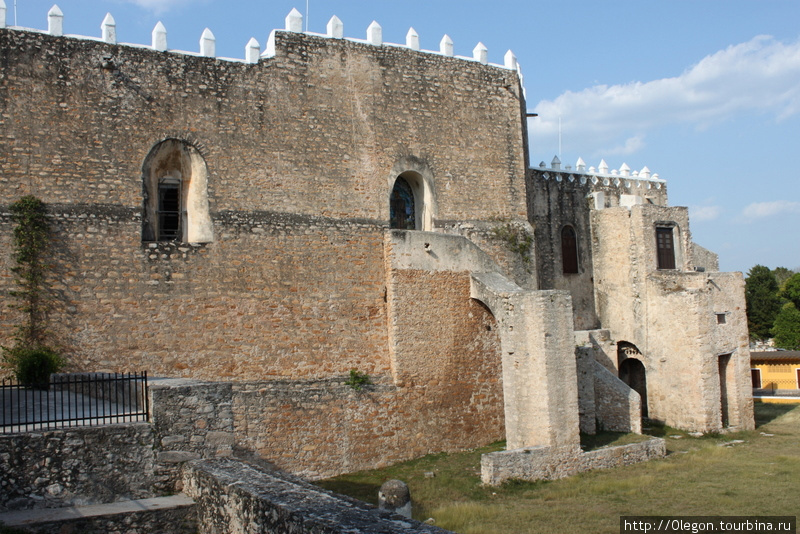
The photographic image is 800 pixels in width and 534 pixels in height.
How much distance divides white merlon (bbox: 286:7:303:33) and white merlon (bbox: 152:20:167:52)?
272 cm

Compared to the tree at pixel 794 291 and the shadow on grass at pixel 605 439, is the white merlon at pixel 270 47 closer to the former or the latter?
the shadow on grass at pixel 605 439

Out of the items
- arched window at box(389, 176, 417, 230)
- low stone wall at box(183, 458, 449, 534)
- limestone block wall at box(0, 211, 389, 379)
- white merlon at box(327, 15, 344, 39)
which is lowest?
low stone wall at box(183, 458, 449, 534)

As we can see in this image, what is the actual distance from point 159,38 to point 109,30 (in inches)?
36.8

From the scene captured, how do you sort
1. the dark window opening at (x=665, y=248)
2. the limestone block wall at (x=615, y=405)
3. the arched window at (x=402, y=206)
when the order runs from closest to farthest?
the arched window at (x=402, y=206) → the limestone block wall at (x=615, y=405) → the dark window opening at (x=665, y=248)

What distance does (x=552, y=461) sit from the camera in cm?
1399

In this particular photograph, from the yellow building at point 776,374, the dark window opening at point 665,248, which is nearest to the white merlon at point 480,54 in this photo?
the dark window opening at point 665,248

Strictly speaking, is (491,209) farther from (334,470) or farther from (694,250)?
(694,250)

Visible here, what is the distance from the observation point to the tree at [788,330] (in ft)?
120

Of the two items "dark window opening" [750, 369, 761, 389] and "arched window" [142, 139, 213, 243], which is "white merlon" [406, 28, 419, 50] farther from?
"dark window opening" [750, 369, 761, 389]

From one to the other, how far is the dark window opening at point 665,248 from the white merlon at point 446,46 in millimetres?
8599

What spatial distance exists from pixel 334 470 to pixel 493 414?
4.29 metres

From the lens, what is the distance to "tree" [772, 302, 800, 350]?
36.6 m

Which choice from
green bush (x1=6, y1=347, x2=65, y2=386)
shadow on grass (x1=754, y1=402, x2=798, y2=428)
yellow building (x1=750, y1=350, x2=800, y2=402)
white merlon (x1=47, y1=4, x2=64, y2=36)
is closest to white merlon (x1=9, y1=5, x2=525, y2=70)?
white merlon (x1=47, y1=4, x2=64, y2=36)

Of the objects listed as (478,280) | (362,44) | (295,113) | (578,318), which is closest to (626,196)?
(578,318)
